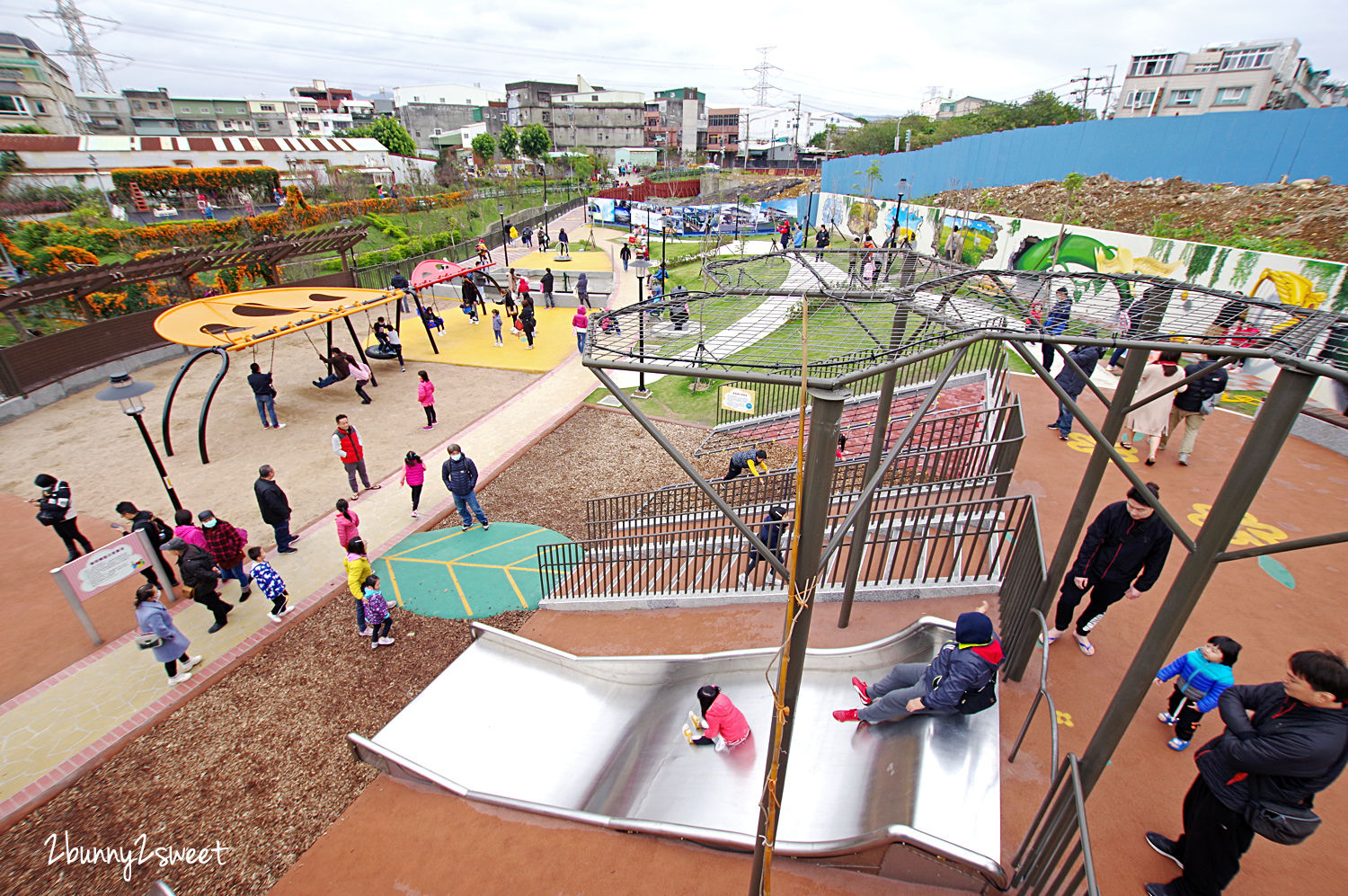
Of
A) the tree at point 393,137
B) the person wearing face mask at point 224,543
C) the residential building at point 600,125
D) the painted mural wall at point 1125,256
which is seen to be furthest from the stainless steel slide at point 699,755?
the residential building at point 600,125

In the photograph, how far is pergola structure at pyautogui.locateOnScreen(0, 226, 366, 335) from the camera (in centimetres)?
1298

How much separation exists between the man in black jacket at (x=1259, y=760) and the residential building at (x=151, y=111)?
387ft

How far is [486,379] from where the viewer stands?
15758 mm

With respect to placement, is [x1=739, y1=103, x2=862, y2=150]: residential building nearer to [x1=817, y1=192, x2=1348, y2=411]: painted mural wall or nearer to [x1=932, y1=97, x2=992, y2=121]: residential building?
[x1=932, y1=97, x2=992, y2=121]: residential building

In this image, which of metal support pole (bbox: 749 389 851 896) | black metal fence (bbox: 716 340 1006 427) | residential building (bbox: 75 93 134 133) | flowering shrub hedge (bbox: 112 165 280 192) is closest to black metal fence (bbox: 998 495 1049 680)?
metal support pole (bbox: 749 389 851 896)

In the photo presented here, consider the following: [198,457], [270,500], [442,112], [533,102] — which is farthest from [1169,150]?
[442,112]

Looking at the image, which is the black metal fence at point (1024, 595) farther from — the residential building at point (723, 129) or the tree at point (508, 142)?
the residential building at point (723, 129)

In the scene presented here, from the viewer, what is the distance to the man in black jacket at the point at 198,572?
21.5 ft

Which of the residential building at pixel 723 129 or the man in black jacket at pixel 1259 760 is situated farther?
the residential building at pixel 723 129

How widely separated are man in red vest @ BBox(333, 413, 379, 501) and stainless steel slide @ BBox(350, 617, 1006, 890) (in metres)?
4.53

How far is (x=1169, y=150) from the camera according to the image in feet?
66.7

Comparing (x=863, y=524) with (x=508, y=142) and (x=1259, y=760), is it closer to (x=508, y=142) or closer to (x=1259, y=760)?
(x=1259, y=760)

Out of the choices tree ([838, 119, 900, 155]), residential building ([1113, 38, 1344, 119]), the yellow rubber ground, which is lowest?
the yellow rubber ground

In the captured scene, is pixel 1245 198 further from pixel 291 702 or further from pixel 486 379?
pixel 291 702
